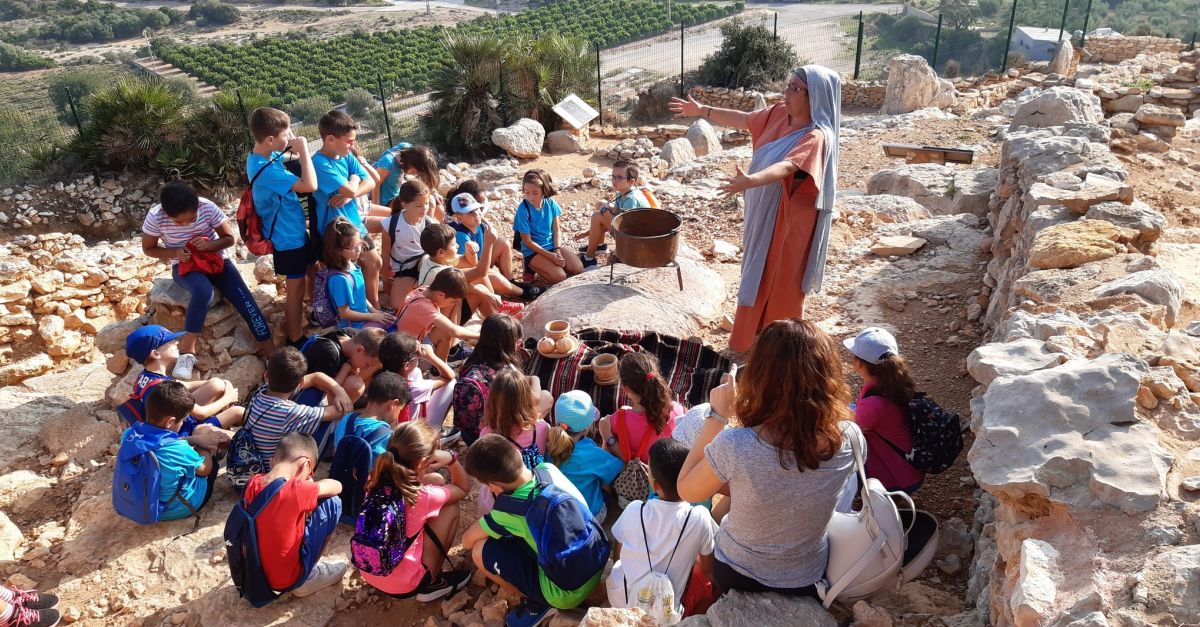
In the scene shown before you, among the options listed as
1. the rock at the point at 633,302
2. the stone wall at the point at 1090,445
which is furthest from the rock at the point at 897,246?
the stone wall at the point at 1090,445

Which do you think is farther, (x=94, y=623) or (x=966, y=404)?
(x=966, y=404)

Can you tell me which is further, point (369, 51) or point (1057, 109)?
point (369, 51)

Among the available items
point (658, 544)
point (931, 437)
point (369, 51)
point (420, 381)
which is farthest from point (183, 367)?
point (369, 51)

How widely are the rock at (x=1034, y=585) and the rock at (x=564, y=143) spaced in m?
11.4

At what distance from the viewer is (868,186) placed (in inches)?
340

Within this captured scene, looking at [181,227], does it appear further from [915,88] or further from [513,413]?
[915,88]

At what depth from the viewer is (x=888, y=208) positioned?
7438mm

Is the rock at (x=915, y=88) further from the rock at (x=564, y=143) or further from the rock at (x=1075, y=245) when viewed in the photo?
the rock at (x=1075, y=245)

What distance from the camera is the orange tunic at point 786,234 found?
4.31 metres

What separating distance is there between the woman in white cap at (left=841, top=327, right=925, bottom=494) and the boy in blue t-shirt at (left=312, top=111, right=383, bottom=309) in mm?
3447

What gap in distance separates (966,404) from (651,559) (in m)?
2.45

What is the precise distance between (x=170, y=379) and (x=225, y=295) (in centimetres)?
139

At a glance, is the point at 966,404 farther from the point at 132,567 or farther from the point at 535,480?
the point at 132,567

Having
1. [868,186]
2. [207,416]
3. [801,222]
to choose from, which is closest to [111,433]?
[207,416]
